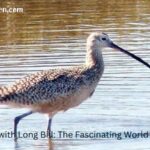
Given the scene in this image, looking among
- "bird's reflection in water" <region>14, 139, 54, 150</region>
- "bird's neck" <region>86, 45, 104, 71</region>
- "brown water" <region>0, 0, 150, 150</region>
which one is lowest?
"bird's reflection in water" <region>14, 139, 54, 150</region>

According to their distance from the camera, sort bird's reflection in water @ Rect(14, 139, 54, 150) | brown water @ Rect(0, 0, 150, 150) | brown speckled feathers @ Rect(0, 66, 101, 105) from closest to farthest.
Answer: bird's reflection in water @ Rect(14, 139, 54, 150)
brown speckled feathers @ Rect(0, 66, 101, 105)
brown water @ Rect(0, 0, 150, 150)

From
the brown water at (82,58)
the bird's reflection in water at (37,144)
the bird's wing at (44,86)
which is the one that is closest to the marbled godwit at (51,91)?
the bird's wing at (44,86)

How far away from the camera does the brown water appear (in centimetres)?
1333

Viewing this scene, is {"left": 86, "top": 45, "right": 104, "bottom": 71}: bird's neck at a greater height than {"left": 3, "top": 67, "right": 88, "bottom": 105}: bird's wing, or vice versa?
{"left": 86, "top": 45, "right": 104, "bottom": 71}: bird's neck

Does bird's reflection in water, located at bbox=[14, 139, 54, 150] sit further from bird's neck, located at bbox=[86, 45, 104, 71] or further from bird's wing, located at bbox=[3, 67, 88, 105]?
bird's neck, located at bbox=[86, 45, 104, 71]

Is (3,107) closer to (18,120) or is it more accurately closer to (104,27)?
(18,120)

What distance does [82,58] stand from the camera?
1722 cm

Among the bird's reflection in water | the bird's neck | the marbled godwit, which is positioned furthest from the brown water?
the bird's neck

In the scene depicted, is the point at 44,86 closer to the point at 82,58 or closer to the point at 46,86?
the point at 46,86

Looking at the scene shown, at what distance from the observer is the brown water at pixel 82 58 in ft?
43.7

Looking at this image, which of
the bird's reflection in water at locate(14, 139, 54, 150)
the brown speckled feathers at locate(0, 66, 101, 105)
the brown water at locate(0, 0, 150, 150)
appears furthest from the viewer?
the brown water at locate(0, 0, 150, 150)

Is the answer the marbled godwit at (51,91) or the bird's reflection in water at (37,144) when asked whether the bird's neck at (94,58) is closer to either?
the marbled godwit at (51,91)

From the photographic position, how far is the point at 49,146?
13.1 m

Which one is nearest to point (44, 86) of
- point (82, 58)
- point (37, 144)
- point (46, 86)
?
point (46, 86)
